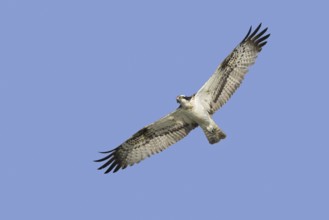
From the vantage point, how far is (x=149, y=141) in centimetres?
1578

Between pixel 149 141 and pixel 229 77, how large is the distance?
97.0 inches

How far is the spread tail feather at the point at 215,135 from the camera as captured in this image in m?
15.0

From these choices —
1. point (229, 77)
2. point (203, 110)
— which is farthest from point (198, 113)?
point (229, 77)

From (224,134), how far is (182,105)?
116 cm

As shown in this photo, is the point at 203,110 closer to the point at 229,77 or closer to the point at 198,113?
the point at 198,113

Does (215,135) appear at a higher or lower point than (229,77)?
lower

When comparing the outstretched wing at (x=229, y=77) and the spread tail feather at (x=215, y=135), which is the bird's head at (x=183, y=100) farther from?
the spread tail feather at (x=215, y=135)

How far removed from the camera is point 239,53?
49.8 feet

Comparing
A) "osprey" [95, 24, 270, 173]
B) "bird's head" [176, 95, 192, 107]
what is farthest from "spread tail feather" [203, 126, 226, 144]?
"bird's head" [176, 95, 192, 107]

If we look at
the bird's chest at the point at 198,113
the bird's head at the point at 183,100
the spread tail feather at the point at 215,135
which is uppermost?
the bird's head at the point at 183,100

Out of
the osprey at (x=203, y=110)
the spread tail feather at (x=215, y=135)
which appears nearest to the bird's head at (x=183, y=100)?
the osprey at (x=203, y=110)

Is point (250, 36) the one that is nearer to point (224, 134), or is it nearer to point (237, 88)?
point (237, 88)

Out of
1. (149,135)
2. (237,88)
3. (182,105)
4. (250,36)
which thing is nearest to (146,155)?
(149,135)

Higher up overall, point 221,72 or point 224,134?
point 221,72
